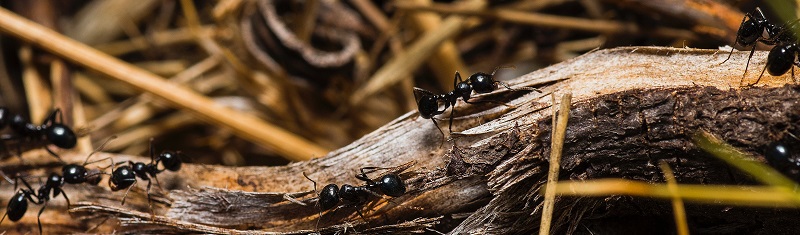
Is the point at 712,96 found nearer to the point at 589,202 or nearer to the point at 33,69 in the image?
the point at 589,202

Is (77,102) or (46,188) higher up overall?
(77,102)

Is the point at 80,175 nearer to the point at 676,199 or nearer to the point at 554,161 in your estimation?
the point at 554,161

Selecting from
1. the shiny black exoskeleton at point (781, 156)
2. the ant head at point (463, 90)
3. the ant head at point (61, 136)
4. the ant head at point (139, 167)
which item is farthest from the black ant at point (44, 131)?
the shiny black exoskeleton at point (781, 156)

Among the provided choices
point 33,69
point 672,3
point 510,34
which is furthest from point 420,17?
point 33,69

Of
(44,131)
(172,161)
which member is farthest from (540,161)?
→ (44,131)

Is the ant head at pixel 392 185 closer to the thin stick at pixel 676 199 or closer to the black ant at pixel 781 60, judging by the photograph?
the thin stick at pixel 676 199

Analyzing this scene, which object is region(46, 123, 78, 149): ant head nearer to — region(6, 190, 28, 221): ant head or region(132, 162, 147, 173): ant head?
region(6, 190, 28, 221): ant head
